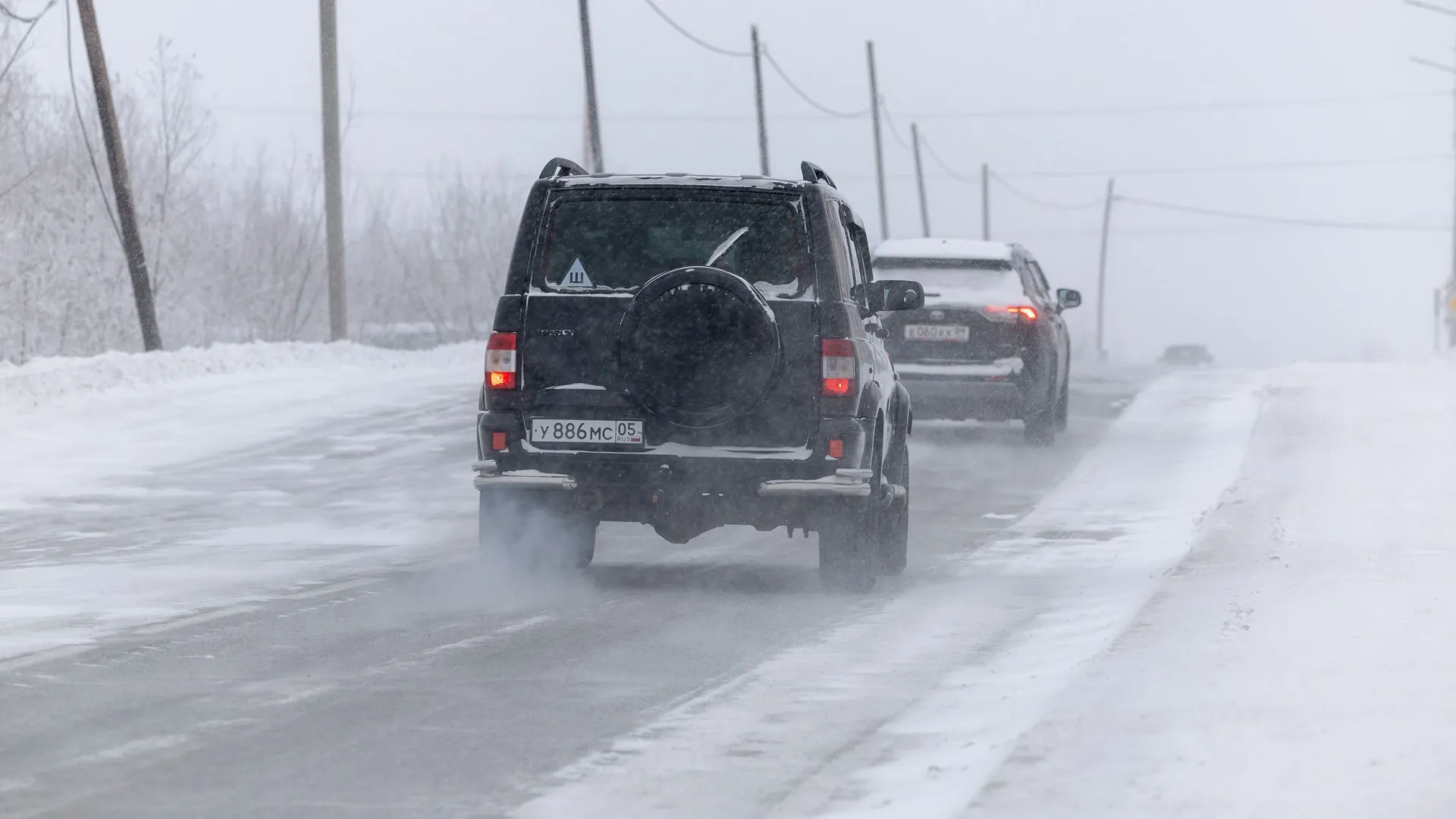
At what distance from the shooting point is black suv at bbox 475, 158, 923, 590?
8.82 m

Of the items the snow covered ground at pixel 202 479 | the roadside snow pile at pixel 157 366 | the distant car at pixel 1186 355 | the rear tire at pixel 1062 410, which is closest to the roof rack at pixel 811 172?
the snow covered ground at pixel 202 479

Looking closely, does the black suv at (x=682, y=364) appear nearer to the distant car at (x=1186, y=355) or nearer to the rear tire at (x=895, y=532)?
the rear tire at (x=895, y=532)

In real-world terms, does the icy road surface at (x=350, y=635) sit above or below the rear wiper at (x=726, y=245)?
below

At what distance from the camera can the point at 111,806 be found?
4906 millimetres

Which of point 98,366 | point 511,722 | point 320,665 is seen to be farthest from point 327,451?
point 511,722

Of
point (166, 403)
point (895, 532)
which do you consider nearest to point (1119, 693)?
point (895, 532)

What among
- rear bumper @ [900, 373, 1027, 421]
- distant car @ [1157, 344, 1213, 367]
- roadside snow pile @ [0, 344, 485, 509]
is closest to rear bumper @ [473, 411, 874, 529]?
roadside snow pile @ [0, 344, 485, 509]

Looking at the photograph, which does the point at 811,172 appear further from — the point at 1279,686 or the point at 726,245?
the point at 1279,686

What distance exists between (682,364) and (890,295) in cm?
172

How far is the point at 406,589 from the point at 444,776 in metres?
4.45

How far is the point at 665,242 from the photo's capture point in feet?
30.1

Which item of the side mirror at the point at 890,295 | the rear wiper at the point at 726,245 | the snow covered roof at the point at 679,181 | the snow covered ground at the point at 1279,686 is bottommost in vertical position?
the snow covered ground at the point at 1279,686

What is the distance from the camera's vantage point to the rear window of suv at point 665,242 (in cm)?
907

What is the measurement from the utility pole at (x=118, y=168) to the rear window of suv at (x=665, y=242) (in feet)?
54.5
